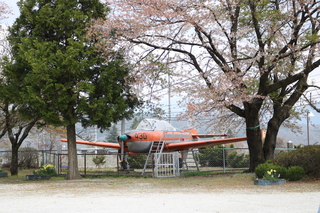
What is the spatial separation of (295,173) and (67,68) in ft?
29.5

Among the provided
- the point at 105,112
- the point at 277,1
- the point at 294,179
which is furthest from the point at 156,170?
the point at 277,1

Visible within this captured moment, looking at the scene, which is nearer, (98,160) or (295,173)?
(295,173)

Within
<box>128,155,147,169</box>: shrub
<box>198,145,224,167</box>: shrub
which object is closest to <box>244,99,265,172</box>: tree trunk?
<box>198,145,224,167</box>: shrub

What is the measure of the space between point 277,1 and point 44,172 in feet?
41.8

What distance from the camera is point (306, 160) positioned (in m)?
12.9

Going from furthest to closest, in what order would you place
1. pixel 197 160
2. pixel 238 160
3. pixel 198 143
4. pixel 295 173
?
1. pixel 238 160
2. pixel 197 160
3. pixel 198 143
4. pixel 295 173

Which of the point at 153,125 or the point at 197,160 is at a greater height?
the point at 153,125

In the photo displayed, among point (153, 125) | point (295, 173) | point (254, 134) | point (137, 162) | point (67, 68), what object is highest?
point (67, 68)

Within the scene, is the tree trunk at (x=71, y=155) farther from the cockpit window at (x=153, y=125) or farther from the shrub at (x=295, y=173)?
the shrub at (x=295, y=173)

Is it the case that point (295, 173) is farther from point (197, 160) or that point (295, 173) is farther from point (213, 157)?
point (213, 157)

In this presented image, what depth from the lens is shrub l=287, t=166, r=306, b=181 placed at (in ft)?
41.0

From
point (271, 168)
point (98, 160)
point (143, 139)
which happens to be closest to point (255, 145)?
point (271, 168)

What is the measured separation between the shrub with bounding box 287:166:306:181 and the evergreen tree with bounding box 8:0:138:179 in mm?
7035

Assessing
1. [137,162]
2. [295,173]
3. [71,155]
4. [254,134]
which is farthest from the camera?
[137,162]
